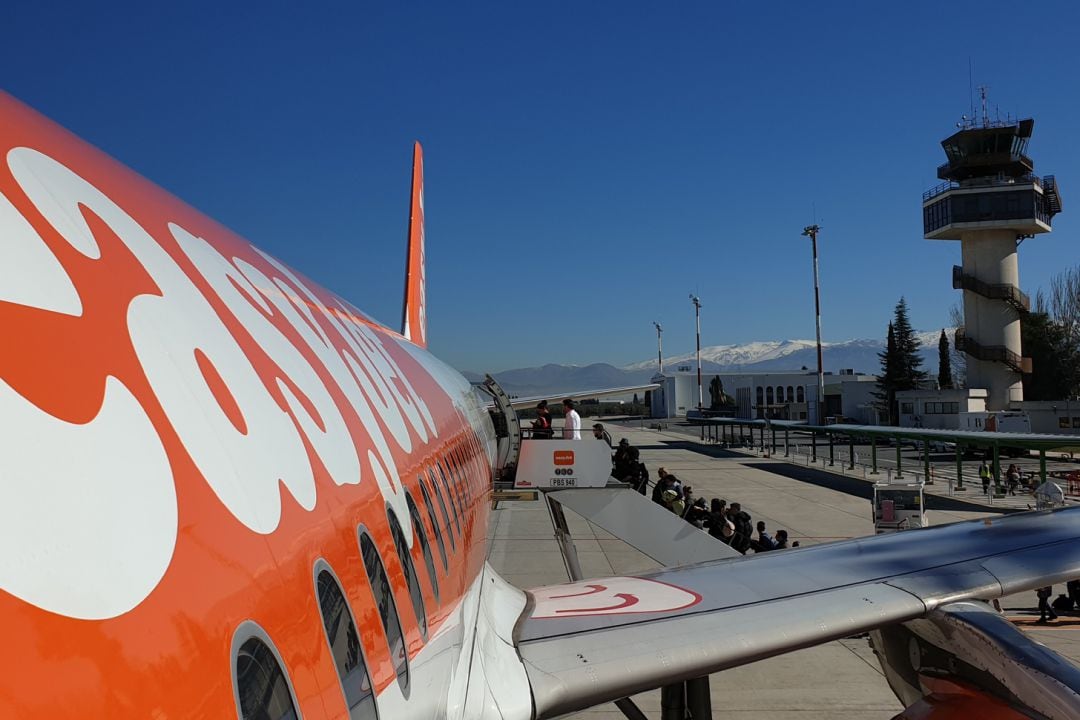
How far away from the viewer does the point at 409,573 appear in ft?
12.0

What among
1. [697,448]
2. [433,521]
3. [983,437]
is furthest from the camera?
[697,448]

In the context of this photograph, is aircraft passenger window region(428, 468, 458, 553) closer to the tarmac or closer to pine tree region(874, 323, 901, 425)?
the tarmac

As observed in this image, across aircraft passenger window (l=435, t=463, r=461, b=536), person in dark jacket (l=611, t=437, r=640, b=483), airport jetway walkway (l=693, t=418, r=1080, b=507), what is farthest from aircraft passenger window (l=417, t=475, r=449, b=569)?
airport jetway walkway (l=693, t=418, r=1080, b=507)

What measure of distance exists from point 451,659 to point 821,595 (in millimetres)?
3180

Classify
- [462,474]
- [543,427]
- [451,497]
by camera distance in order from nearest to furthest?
[451,497]
[462,474]
[543,427]

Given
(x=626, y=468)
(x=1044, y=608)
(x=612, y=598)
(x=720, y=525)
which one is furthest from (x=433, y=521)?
(x=626, y=468)

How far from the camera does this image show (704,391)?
11244cm

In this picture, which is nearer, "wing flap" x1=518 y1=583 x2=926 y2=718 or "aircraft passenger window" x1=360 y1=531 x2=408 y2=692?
"aircraft passenger window" x1=360 y1=531 x2=408 y2=692

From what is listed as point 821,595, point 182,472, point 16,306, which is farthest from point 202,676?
point 821,595

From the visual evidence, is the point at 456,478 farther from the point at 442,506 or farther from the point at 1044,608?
the point at 1044,608

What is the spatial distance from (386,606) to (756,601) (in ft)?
11.8

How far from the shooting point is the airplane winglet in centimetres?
1634

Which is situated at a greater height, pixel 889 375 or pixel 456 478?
pixel 889 375

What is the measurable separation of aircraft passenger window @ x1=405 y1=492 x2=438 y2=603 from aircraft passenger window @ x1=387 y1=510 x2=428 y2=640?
0.31m
